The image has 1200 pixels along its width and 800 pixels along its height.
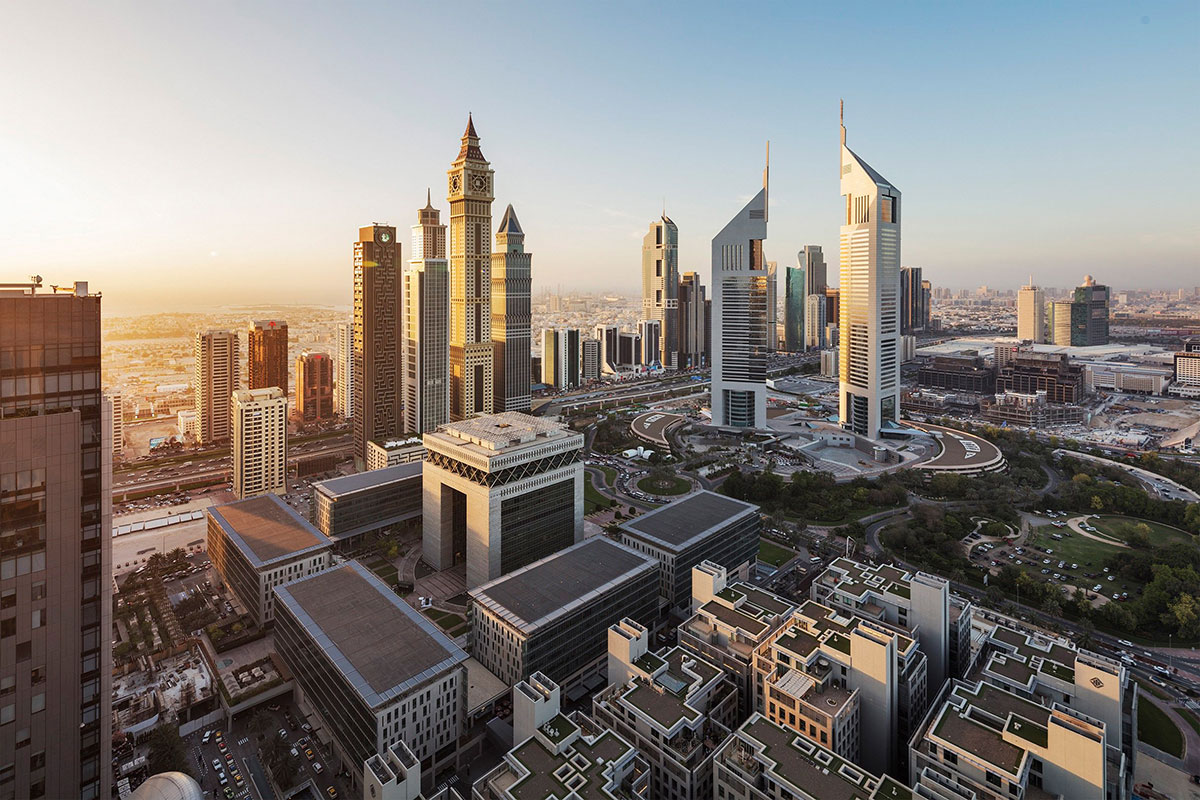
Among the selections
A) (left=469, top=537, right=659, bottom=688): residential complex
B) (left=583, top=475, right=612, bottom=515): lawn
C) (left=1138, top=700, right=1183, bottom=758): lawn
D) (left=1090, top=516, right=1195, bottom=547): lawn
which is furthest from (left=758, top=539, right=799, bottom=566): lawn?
(left=1090, top=516, right=1195, bottom=547): lawn

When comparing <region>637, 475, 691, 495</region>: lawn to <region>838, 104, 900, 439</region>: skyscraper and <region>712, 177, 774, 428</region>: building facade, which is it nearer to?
<region>712, 177, 774, 428</region>: building facade

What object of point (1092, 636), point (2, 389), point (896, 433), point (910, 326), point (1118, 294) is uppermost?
point (1118, 294)

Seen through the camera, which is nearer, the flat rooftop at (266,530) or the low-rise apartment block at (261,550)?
the low-rise apartment block at (261,550)

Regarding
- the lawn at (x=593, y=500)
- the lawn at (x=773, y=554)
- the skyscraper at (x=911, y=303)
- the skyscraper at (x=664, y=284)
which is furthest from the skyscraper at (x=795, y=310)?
the lawn at (x=773, y=554)

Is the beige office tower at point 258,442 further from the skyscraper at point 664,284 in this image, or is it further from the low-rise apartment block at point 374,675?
the skyscraper at point 664,284

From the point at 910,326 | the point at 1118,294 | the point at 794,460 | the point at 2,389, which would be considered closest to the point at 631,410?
the point at 794,460

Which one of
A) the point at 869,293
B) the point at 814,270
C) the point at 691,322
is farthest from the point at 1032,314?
the point at 869,293

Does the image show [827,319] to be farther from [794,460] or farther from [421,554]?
[421,554]
